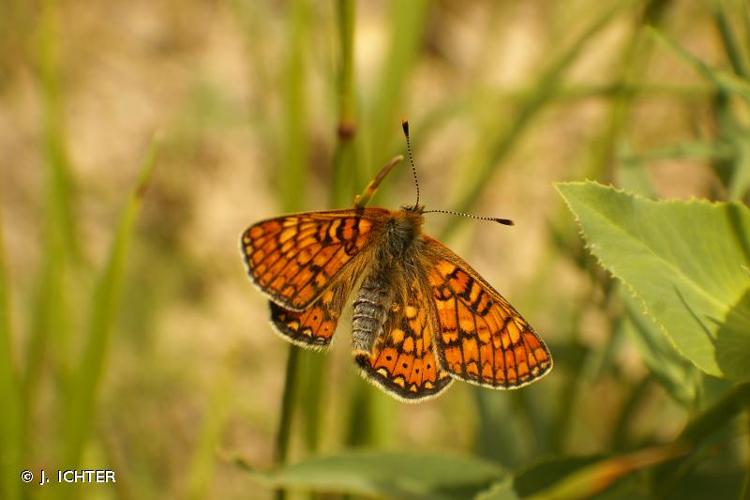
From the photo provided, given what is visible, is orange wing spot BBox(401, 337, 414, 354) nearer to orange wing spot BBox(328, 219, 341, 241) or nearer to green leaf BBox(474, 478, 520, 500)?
orange wing spot BBox(328, 219, 341, 241)

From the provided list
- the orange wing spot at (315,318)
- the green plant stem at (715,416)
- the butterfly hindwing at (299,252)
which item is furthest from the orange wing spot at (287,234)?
the green plant stem at (715,416)

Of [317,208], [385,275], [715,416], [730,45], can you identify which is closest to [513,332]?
[385,275]

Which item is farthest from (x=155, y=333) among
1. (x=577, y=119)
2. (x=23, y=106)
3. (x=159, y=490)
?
(x=577, y=119)

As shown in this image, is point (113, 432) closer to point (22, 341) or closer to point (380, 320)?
point (22, 341)

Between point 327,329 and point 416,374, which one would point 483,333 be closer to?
point 416,374

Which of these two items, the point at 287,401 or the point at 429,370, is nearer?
the point at 287,401

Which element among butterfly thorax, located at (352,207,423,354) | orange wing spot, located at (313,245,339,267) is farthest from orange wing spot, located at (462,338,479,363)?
orange wing spot, located at (313,245,339,267)
